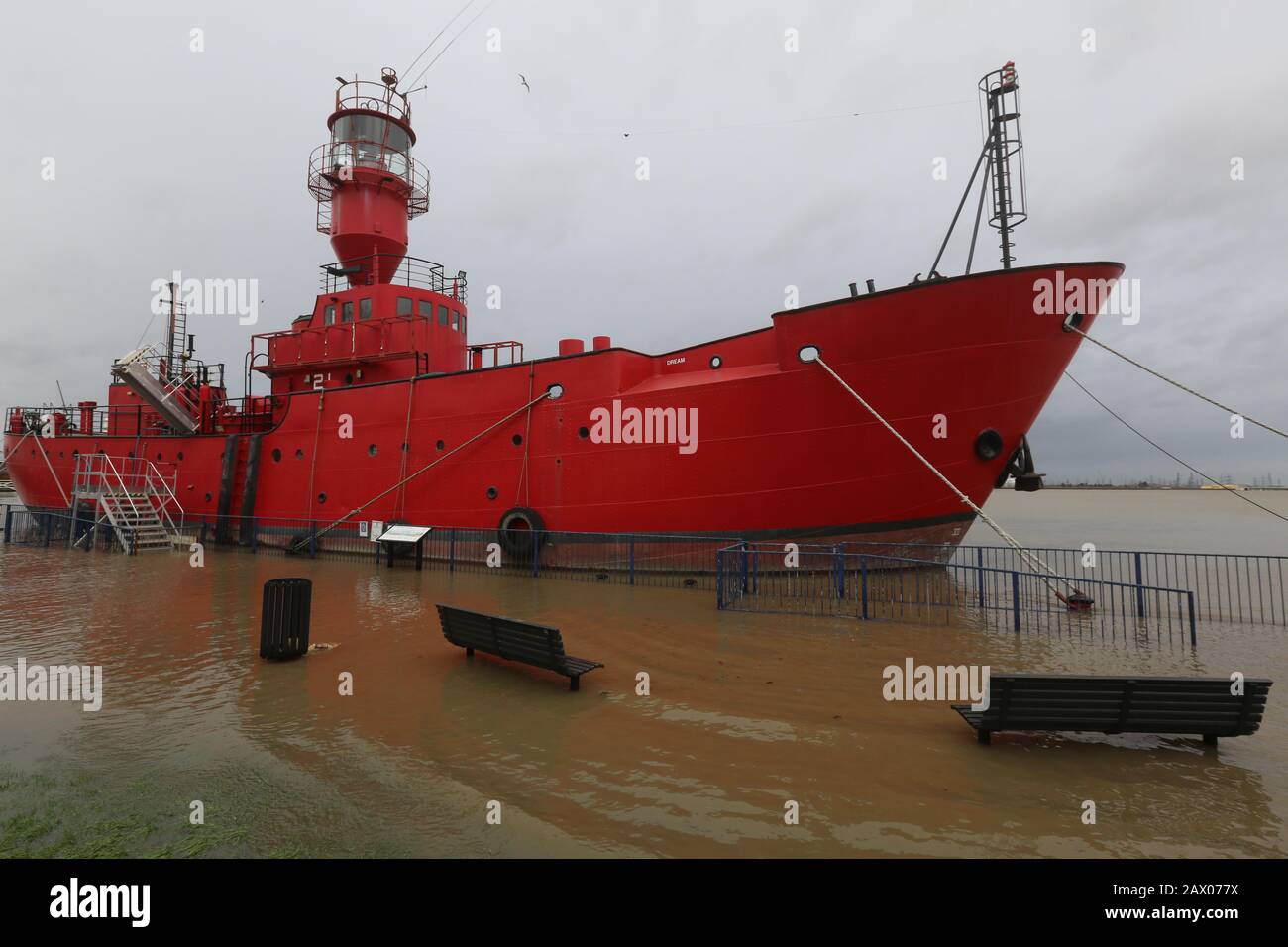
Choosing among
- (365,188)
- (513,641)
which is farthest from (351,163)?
(513,641)

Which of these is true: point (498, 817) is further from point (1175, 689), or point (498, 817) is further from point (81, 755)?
point (1175, 689)

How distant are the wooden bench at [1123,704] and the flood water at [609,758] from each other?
Answer: 0.25 metres

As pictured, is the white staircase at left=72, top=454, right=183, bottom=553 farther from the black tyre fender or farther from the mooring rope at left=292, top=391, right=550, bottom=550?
the black tyre fender

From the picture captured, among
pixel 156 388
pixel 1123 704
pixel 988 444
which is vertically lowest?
pixel 1123 704

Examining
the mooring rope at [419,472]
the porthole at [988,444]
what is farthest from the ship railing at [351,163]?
the porthole at [988,444]

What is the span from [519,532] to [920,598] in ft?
29.2

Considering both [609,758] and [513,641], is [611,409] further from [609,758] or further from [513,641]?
[609,758]

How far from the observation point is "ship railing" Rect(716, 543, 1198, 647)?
888 centimetres

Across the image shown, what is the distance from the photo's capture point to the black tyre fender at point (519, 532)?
13921 mm

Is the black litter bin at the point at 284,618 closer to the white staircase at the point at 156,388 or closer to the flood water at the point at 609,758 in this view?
the flood water at the point at 609,758

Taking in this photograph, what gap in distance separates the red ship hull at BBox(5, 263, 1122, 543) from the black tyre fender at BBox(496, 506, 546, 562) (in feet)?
0.64

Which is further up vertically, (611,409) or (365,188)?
(365,188)

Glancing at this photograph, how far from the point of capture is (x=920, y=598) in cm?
1126
